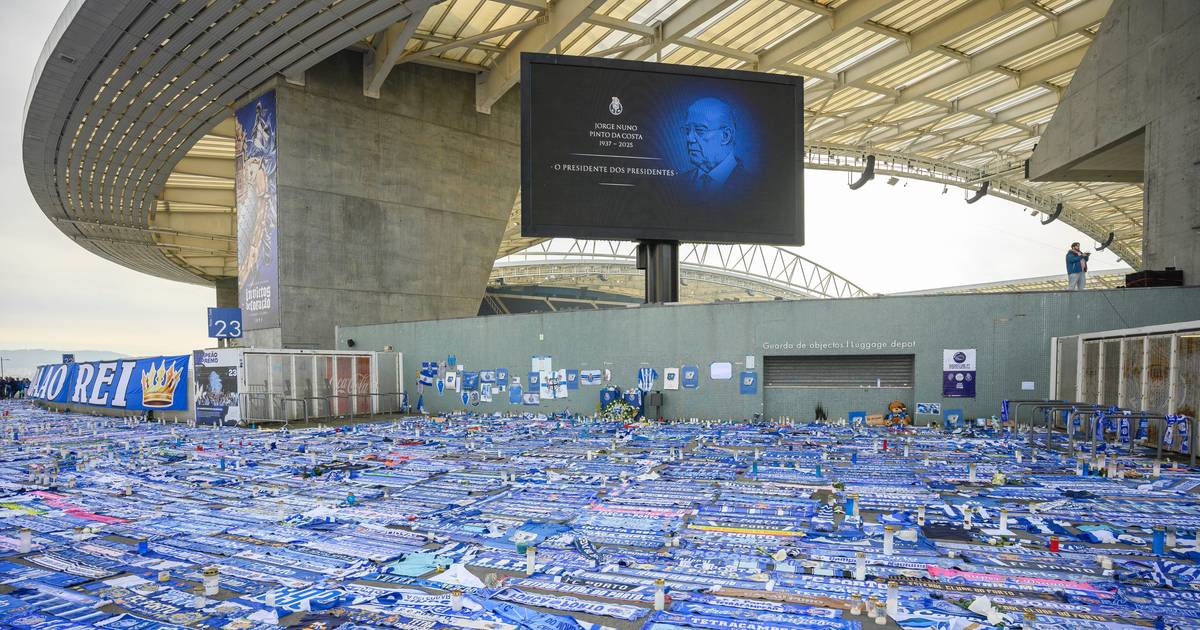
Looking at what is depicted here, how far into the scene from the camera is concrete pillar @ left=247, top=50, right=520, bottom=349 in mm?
21406

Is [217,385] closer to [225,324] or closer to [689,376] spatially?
[225,324]

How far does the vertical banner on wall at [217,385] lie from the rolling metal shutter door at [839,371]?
516 inches

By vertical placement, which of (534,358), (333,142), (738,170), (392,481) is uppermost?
(333,142)

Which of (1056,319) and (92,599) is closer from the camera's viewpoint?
(92,599)

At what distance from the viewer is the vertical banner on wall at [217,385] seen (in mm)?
16094

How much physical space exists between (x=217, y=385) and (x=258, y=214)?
7.87 meters

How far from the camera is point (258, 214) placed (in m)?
22.0

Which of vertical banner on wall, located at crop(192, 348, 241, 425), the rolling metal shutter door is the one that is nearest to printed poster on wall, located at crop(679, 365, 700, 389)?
the rolling metal shutter door

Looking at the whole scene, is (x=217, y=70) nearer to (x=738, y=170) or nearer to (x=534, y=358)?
(x=534, y=358)

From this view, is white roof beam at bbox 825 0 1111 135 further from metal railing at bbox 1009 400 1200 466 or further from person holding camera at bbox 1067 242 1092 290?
metal railing at bbox 1009 400 1200 466

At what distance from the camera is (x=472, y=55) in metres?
24.3

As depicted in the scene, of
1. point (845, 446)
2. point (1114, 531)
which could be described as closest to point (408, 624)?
point (1114, 531)

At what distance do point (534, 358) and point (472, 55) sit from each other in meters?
13.4

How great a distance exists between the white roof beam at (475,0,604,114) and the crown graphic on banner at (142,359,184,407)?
1367 centimetres
